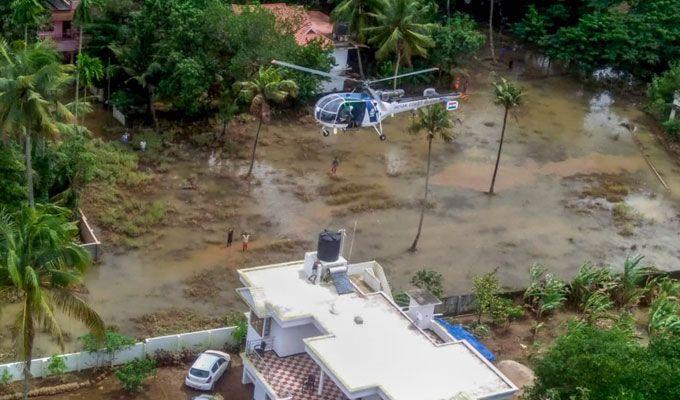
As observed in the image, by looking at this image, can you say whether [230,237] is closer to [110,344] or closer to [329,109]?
[329,109]

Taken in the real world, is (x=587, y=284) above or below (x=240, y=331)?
above

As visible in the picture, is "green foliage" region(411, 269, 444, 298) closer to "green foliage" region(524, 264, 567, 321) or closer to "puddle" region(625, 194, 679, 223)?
"green foliage" region(524, 264, 567, 321)

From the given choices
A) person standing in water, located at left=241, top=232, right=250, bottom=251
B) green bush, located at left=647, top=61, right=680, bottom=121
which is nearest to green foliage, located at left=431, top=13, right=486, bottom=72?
green bush, located at left=647, top=61, right=680, bottom=121

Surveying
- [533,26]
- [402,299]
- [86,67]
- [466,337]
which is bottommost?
[466,337]

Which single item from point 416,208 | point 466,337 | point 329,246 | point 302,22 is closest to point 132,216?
point 416,208

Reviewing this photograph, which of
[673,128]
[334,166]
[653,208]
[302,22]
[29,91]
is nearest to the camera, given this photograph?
[29,91]

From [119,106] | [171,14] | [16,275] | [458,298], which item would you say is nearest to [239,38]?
[171,14]

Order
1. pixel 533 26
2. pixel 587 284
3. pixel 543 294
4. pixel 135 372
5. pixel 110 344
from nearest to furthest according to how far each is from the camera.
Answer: pixel 135 372
pixel 110 344
pixel 543 294
pixel 587 284
pixel 533 26
